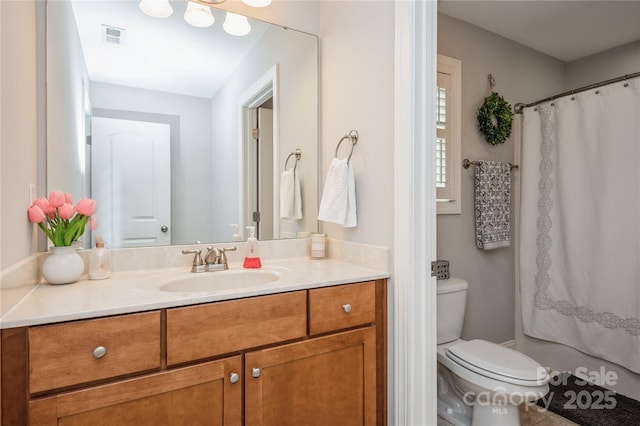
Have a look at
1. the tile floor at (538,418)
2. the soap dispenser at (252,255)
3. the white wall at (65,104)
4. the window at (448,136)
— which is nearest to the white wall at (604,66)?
the window at (448,136)

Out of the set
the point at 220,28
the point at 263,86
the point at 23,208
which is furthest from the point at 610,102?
the point at 23,208

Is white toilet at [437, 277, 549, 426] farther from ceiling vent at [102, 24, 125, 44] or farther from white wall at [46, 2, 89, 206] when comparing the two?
ceiling vent at [102, 24, 125, 44]

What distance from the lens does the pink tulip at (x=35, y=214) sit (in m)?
1.08

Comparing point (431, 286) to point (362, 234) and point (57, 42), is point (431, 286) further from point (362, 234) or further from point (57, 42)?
point (57, 42)

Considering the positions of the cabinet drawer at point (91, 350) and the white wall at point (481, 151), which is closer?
the cabinet drawer at point (91, 350)

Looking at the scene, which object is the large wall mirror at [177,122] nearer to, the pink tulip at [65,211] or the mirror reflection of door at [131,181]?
the mirror reflection of door at [131,181]

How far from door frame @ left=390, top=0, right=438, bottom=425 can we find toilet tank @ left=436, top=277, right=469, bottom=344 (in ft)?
2.01

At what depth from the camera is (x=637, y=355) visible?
1956 millimetres

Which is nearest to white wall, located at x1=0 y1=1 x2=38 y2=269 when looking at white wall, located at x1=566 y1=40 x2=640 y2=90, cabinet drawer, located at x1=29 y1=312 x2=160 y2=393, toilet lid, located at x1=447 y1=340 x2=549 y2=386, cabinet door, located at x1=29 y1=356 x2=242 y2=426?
cabinet drawer, located at x1=29 y1=312 x2=160 y2=393

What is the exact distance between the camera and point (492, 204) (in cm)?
231

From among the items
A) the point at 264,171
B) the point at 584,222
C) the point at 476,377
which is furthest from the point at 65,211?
the point at 584,222

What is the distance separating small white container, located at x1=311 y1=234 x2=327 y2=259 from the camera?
1722mm

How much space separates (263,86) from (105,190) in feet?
2.94

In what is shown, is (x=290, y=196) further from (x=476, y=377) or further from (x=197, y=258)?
(x=476, y=377)
